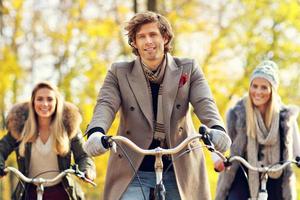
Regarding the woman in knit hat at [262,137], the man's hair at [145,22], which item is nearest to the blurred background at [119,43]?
the woman in knit hat at [262,137]

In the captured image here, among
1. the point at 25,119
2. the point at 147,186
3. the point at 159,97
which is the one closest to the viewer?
the point at 147,186

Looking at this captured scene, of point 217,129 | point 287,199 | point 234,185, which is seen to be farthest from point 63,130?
point 217,129

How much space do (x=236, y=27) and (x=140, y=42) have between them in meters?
11.4

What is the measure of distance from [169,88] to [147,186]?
72 centimetres

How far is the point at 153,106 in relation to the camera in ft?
19.8

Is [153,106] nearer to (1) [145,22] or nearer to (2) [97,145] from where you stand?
(1) [145,22]

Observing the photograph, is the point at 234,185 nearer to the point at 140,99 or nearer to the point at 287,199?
the point at 287,199

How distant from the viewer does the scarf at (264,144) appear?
838 centimetres

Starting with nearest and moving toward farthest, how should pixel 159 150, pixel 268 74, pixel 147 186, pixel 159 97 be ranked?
pixel 159 150
pixel 147 186
pixel 159 97
pixel 268 74

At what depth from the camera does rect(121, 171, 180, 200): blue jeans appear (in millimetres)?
5852

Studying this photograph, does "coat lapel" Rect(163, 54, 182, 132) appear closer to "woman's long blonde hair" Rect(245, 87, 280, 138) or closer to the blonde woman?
the blonde woman

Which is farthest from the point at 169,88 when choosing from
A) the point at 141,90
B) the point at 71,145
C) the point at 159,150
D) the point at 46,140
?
the point at 46,140

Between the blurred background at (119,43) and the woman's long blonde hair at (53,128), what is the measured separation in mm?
6260

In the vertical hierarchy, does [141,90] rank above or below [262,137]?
above
